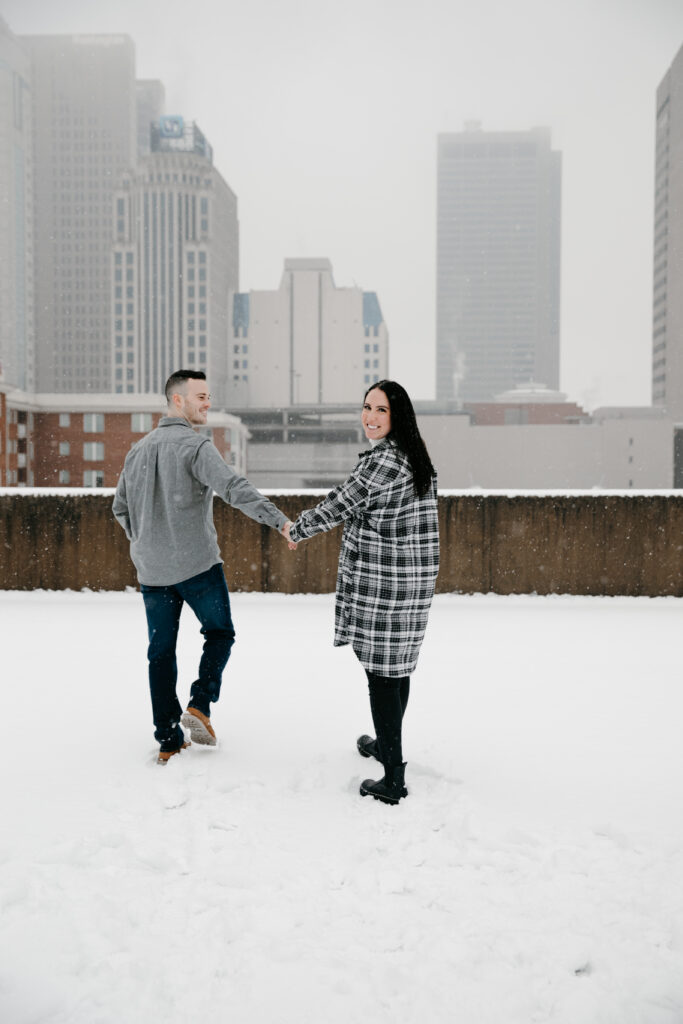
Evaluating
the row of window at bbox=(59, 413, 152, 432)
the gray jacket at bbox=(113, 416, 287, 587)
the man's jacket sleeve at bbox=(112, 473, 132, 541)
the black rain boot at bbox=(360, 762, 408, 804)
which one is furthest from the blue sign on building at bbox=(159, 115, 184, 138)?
the black rain boot at bbox=(360, 762, 408, 804)

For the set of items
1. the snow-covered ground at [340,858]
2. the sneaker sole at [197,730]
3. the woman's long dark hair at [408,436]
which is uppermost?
the woman's long dark hair at [408,436]

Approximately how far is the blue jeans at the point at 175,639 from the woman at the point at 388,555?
77 centimetres

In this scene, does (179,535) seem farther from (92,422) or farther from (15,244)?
(15,244)

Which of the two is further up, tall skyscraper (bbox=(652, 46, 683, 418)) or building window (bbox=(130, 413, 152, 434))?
tall skyscraper (bbox=(652, 46, 683, 418))

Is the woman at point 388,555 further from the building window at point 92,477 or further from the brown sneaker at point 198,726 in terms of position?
the building window at point 92,477

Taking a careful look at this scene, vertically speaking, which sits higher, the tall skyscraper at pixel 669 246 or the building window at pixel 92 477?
the tall skyscraper at pixel 669 246

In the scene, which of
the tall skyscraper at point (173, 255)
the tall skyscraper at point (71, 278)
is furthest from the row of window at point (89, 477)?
the tall skyscraper at point (71, 278)

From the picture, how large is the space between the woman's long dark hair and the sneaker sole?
170cm

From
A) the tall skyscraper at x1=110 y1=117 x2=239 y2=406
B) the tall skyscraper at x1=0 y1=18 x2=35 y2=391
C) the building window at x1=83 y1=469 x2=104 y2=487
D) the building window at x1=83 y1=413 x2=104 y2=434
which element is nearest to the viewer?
the building window at x1=83 y1=469 x2=104 y2=487

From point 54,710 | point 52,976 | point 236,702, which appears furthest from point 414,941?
point 54,710

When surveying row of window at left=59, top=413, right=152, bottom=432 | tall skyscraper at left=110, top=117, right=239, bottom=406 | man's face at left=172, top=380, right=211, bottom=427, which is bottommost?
man's face at left=172, top=380, right=211, bottom=427

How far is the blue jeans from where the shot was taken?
4.08m

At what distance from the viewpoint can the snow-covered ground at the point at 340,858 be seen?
2.33 metres

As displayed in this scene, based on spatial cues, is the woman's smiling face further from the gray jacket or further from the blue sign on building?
the blue sign on building
